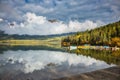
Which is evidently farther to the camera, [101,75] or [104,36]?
[104,36]

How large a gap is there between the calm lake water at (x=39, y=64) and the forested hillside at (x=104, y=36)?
0.39m

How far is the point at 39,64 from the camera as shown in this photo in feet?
12.9

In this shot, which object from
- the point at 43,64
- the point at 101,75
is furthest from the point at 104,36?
the point at 43,64

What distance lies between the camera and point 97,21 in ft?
14.1

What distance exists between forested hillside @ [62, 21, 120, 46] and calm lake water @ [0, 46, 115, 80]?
0.39 m

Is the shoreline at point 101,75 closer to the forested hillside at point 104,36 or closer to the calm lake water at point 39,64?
the calm lake water at point 39,64

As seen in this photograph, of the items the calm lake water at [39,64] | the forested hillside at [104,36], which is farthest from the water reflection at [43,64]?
the forested hillside at [104,36]

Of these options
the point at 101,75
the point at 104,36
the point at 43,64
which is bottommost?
the point at 101,75

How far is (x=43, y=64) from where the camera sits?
392 cm

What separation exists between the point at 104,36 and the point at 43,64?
1466mm

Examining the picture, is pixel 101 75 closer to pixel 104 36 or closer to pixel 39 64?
pixel 104 36

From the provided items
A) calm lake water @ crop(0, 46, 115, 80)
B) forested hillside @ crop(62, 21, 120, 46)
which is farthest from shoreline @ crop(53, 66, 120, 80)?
forested hillside @ crop(62, 21, 120, 46)

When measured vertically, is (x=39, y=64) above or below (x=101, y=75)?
above

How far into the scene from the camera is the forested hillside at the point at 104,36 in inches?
171
